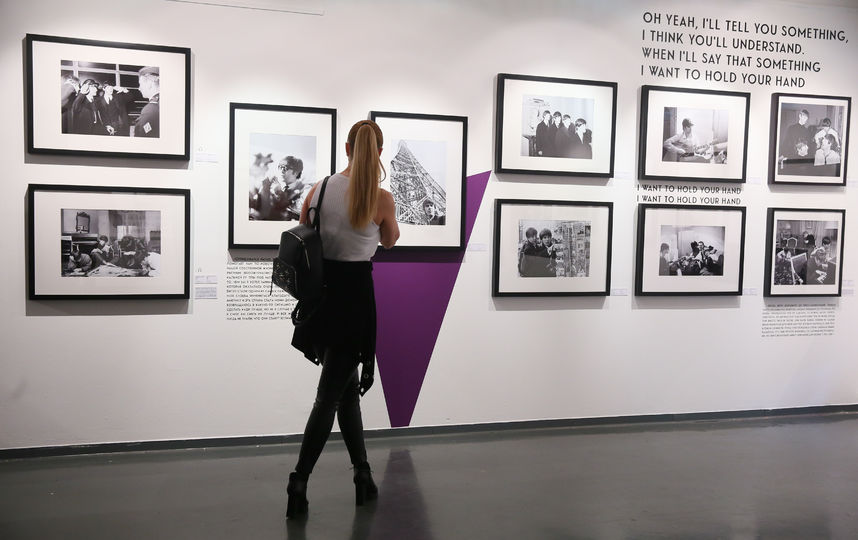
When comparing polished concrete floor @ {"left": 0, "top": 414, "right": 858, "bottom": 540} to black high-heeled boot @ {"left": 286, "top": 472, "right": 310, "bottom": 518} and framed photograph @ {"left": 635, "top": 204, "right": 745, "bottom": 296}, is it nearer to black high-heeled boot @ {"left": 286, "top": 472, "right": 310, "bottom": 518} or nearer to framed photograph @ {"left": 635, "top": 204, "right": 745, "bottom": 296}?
black high-heeled boot @ {"left": 286, "top": 472, "right": 310, "bottom": 518}

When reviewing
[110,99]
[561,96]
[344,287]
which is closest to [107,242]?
[110,99]

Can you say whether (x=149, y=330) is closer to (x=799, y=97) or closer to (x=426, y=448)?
(x=426, y=448)

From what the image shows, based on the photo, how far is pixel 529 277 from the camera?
5.03 metres

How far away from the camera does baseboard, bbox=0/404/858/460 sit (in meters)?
4.32

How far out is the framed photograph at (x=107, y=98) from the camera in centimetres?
418

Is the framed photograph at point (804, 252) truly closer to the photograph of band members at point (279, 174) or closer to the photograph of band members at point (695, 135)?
the photograph of band members at point (695, 135)

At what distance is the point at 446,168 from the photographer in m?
4.83

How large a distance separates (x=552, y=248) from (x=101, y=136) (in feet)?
9.87

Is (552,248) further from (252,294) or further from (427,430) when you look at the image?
(252,294)

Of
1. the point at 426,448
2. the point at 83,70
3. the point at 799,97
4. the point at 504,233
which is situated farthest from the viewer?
the point at 799,97

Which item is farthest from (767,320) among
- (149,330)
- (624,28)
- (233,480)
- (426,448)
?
(149,330)

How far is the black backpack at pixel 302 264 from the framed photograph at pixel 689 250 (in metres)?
2.82

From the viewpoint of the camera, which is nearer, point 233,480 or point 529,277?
point 233,480

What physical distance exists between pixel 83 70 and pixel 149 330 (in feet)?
5.24
